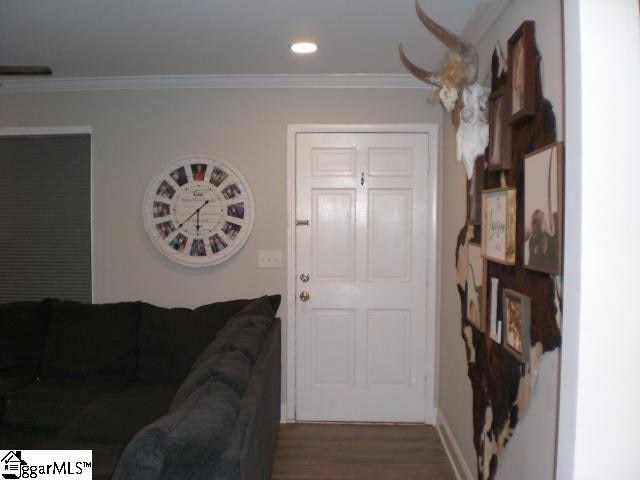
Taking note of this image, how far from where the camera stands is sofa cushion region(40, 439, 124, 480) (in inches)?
73.3

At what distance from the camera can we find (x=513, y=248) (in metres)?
1.84

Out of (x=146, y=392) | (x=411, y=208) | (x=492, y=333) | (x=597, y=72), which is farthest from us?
(x=411, y=208)

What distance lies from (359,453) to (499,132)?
213 centimetres

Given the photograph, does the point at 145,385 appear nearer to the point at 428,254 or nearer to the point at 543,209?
the point at 428,254

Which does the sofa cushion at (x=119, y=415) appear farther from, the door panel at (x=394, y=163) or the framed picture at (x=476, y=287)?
the door panel at (x=394, y=163)

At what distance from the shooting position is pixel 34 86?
342 cm

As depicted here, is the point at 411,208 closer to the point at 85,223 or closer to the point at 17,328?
the point at 85,223

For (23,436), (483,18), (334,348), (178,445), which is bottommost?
(23,436)

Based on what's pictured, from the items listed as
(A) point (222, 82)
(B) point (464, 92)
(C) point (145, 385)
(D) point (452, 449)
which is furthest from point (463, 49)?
(C) point (145, 385)

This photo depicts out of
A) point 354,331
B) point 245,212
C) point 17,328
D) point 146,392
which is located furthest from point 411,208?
point 17,328

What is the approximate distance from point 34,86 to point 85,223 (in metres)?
1.05

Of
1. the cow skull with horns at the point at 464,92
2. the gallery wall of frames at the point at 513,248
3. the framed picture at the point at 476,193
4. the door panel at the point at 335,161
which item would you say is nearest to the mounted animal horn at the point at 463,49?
the cow skull with horns at the point at 464,92

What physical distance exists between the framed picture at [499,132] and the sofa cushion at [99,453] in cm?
198

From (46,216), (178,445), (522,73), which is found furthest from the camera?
(46,216)
